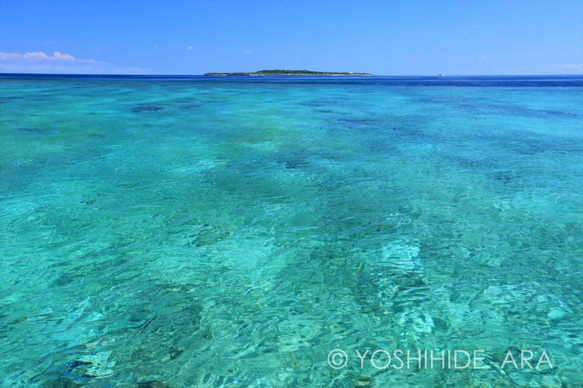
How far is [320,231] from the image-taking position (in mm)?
5961

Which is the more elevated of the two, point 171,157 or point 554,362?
point 171,157

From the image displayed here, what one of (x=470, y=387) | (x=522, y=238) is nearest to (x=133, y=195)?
(x=470, y=387)

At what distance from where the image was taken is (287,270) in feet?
16.1

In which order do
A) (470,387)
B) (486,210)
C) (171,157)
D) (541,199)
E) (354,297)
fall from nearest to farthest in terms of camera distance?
(470,387), (354,297), (486,210), (541,199), (171,157)

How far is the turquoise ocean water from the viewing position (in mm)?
3352

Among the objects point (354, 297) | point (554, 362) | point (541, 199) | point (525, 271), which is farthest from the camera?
point (541, 199)

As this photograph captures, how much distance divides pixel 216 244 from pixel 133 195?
3152 millimetres

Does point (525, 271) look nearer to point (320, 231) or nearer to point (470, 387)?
point (470, 387)
